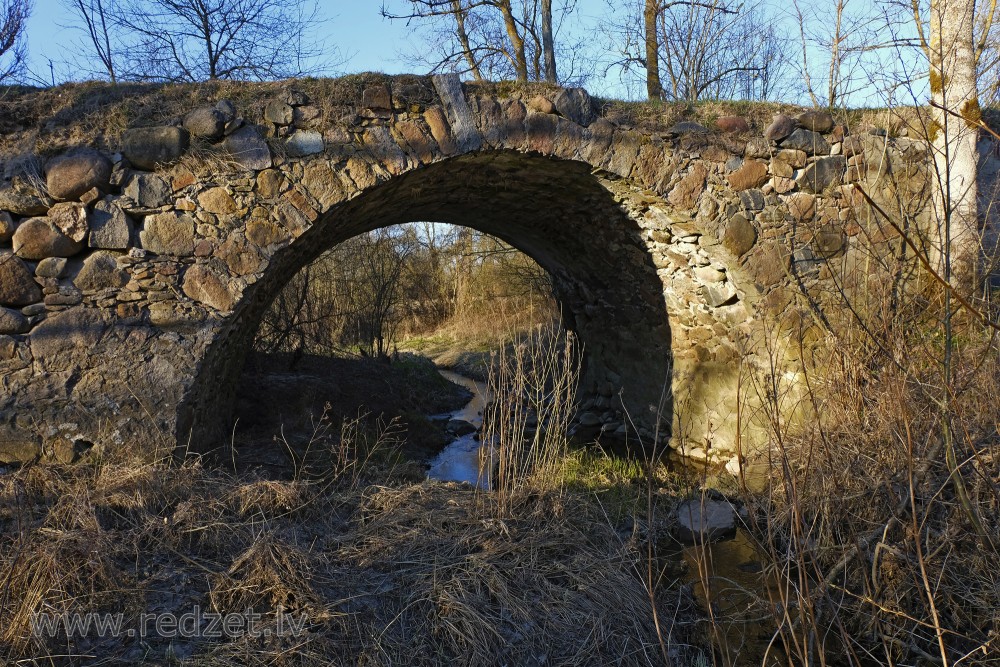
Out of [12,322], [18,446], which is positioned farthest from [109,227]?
[18,446]

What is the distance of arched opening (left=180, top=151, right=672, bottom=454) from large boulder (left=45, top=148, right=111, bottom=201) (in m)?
1.05

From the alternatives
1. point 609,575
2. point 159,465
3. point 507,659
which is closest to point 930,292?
point 609,575

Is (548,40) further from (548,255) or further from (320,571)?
(320,571)

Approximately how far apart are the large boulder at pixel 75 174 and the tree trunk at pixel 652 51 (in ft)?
30.5

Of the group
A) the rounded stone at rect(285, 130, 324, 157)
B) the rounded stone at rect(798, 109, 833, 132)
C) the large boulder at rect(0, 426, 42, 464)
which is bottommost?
the large boulder at rect(0, 426, 42, 464)

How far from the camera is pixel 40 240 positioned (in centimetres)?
382

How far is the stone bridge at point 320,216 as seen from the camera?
3807mm

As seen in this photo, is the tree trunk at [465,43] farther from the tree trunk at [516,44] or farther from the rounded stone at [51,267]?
the rounded stone at [51,267]

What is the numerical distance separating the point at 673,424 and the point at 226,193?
13.4 ft

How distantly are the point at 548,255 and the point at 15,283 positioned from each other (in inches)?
175

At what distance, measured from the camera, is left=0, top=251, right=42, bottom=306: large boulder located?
149 inches

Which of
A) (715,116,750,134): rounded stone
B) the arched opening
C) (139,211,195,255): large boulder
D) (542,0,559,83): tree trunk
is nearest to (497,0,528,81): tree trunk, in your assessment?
(542,0,559,83): tree trunk

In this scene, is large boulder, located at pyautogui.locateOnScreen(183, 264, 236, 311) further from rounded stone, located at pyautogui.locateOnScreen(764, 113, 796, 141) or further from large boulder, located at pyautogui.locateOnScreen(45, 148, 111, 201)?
rounded stone, located at pyautogui.locateOnScreen(764, 113, 796, 141)

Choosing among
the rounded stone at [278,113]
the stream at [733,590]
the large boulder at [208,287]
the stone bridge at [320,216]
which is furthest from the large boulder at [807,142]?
the large boulder at [208,287]
